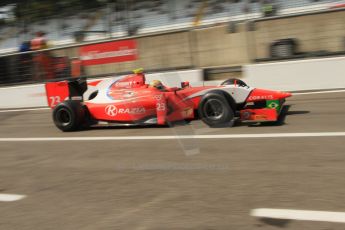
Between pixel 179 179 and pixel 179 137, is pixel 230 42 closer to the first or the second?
pixel 179 137

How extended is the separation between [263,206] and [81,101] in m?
5.45

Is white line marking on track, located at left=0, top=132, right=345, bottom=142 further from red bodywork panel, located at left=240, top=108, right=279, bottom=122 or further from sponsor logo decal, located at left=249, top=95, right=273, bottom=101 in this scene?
sponsor logo decal, located at left=249, top=95, right=273, bottom=101

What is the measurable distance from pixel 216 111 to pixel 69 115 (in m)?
2.87

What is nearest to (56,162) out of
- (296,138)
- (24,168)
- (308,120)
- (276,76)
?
(24,168)

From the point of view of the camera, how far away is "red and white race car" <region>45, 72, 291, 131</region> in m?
6.88

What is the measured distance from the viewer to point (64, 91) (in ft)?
28.0

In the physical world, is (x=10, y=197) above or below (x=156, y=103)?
below

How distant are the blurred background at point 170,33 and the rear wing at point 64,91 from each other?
291 centimetres

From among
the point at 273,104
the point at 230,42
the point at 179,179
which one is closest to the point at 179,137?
the point at 273,104

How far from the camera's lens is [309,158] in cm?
502

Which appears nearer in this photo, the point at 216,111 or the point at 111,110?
the point at 216,111

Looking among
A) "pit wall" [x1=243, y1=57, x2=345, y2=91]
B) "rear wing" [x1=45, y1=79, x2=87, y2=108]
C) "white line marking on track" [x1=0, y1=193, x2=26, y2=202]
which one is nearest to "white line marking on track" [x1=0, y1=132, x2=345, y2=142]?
"rear wing" [x1=45, y1=79, x2=87, y2=108]

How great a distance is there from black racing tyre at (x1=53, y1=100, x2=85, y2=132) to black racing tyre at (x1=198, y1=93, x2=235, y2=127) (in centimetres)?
241

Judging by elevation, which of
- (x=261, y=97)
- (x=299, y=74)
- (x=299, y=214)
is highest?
(x=299, y=74)
